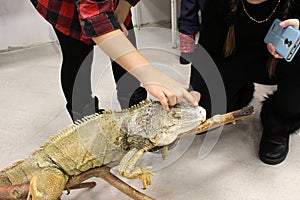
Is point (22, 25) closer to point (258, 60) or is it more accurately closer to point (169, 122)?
point (258, 60)

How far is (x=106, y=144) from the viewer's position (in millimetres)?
871

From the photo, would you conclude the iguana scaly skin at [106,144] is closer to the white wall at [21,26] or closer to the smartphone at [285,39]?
the smartphone at [285,39]

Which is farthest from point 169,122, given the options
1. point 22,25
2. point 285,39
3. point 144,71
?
point 22,25

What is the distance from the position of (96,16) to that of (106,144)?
0.98ft

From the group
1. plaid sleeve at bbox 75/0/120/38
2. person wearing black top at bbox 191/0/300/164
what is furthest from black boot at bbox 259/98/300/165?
plaid sleeve at bbox 75/0/120/38

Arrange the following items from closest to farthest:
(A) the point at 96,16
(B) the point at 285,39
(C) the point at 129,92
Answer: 1. (A) the point at 96,16
2. (B) the point at 285,39
3. (C) the point at 129,92

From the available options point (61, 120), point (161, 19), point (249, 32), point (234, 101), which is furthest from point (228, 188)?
point (161, 19)

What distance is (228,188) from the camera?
1073mm

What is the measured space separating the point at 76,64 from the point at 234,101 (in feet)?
1.84

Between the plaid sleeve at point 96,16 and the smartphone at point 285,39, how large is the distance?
1.53 feet

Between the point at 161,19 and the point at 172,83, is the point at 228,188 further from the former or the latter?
the point at 161,19

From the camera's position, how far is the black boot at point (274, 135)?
1151mm

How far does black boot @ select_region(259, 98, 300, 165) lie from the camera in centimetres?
115

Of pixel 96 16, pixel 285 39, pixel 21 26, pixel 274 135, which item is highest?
pixel 96 16
